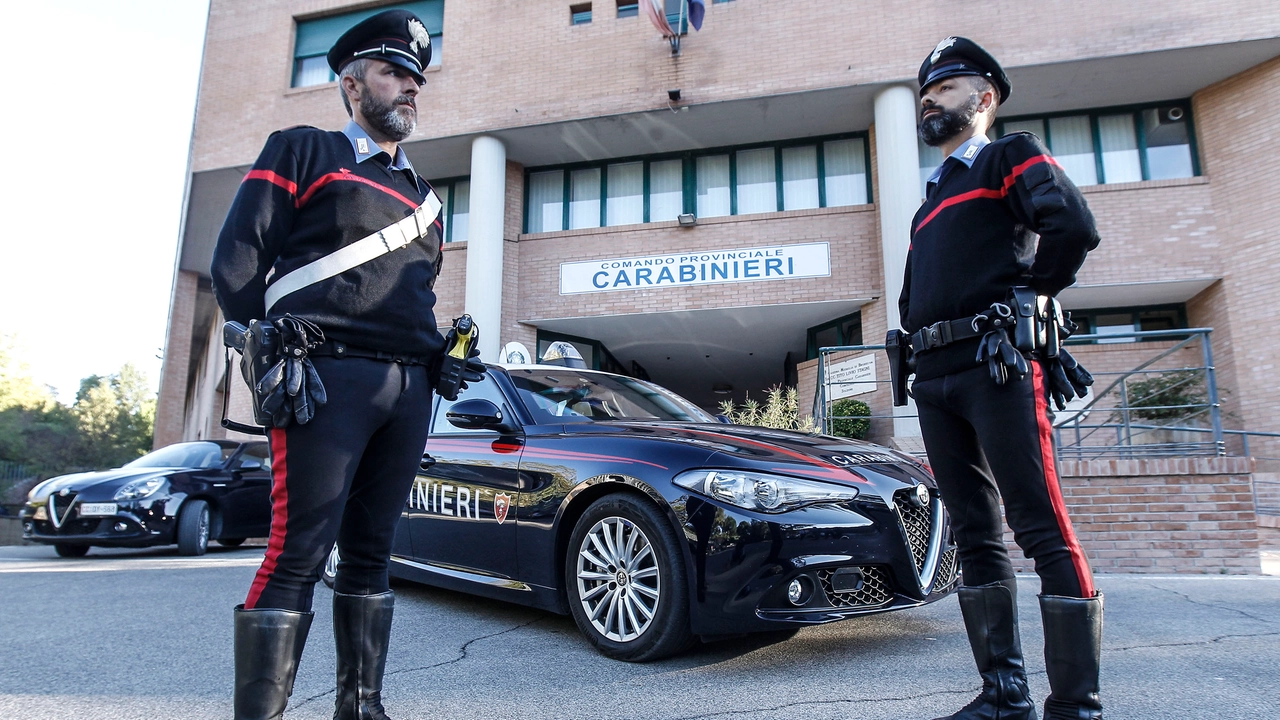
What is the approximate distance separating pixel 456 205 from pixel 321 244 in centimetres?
1411

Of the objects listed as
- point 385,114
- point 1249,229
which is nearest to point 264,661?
point 385,114

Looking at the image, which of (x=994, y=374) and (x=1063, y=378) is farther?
(x=1063, y=378)

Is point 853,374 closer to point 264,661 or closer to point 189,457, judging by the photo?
point 189,457

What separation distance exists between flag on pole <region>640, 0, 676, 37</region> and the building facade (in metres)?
0.51

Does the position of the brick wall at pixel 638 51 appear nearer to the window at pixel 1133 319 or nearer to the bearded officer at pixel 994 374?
the window at pixel 1133 319

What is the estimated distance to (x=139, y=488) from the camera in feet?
25.7

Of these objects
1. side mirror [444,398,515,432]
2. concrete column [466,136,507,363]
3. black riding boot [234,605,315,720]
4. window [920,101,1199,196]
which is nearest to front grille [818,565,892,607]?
side mirror [444,398,515,432]

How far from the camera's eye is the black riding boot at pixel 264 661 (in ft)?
5.89

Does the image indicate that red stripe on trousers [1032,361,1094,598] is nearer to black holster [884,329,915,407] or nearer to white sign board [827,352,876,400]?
black holster [884,329,915,407]

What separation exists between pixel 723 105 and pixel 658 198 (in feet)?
7.41

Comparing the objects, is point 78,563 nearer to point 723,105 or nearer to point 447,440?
point 447,440

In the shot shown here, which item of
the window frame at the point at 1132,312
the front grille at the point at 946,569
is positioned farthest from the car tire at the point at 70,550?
the window frame at the point at 1132,312

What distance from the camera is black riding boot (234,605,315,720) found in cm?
180

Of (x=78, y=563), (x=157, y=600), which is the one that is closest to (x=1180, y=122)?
(x=157, y=600)
